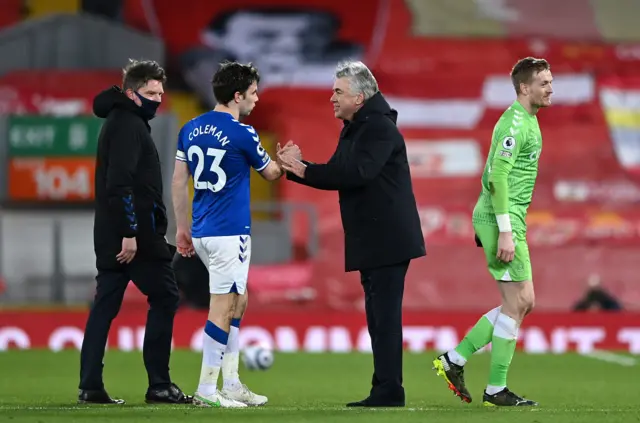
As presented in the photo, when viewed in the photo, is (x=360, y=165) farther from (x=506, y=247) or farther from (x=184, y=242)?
A: (x=184, y=242)

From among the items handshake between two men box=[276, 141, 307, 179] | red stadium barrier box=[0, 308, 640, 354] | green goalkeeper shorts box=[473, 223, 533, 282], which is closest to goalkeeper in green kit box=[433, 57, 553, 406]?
green goalkeeper shorts box=[473, 223, 533, 282]

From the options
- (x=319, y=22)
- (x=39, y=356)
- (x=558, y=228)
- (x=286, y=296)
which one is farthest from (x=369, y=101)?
(x=319, y=22)

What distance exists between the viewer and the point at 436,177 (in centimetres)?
2345

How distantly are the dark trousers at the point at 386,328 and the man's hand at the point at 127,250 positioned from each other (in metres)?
1.40

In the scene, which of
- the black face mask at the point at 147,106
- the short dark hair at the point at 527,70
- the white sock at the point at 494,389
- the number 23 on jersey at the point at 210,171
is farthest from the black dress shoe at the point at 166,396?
the short dark hair at the point at 527,70

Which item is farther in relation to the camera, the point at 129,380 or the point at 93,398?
the point at 129,380

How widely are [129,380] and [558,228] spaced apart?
531 inches

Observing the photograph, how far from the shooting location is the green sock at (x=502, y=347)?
7.91 metres

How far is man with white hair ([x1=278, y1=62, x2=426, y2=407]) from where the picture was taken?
7629mm

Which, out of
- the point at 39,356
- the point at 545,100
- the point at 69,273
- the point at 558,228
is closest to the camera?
the point at 545,100

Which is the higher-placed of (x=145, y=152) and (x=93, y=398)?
(x=145, y=152)

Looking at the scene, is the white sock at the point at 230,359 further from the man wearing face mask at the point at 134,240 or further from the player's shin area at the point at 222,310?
the man wearing face mask at the point at 134,240

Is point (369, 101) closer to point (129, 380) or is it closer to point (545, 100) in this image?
point (545, 100)

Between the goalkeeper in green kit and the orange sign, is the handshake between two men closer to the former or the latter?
the goalkeeper in green kit
